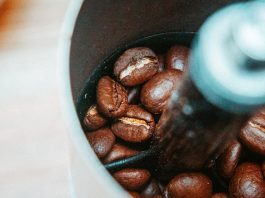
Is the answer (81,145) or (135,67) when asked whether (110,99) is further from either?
(81,145)

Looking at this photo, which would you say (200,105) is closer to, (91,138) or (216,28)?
(216,28)

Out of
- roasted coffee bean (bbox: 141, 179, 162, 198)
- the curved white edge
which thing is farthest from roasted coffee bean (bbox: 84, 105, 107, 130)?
the curved white edge

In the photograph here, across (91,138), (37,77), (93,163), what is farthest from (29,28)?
(93,163)

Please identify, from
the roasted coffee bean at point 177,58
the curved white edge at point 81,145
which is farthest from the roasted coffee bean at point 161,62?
the curved white edge at point 81,145

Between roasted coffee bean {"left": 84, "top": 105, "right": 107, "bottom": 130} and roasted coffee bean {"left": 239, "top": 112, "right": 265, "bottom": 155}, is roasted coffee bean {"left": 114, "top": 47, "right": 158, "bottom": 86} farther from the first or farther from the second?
roasted coffee bean {"left": 239, "top": 112, "right": 265, "bottom": 155}

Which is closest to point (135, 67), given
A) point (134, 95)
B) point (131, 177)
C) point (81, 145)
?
point (134, 95)

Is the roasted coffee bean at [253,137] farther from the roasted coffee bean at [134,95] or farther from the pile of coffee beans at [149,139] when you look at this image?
the roasted coffee bean at [134,95]

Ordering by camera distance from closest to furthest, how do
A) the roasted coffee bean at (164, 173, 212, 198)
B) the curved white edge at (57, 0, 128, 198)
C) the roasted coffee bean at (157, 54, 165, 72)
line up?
the curved white edge at (57, 0, 128, 198) < the roasted coffee bean at (164, 173, 212, 198) < the roasted coffee bean at (157, 54, 165, 72)
